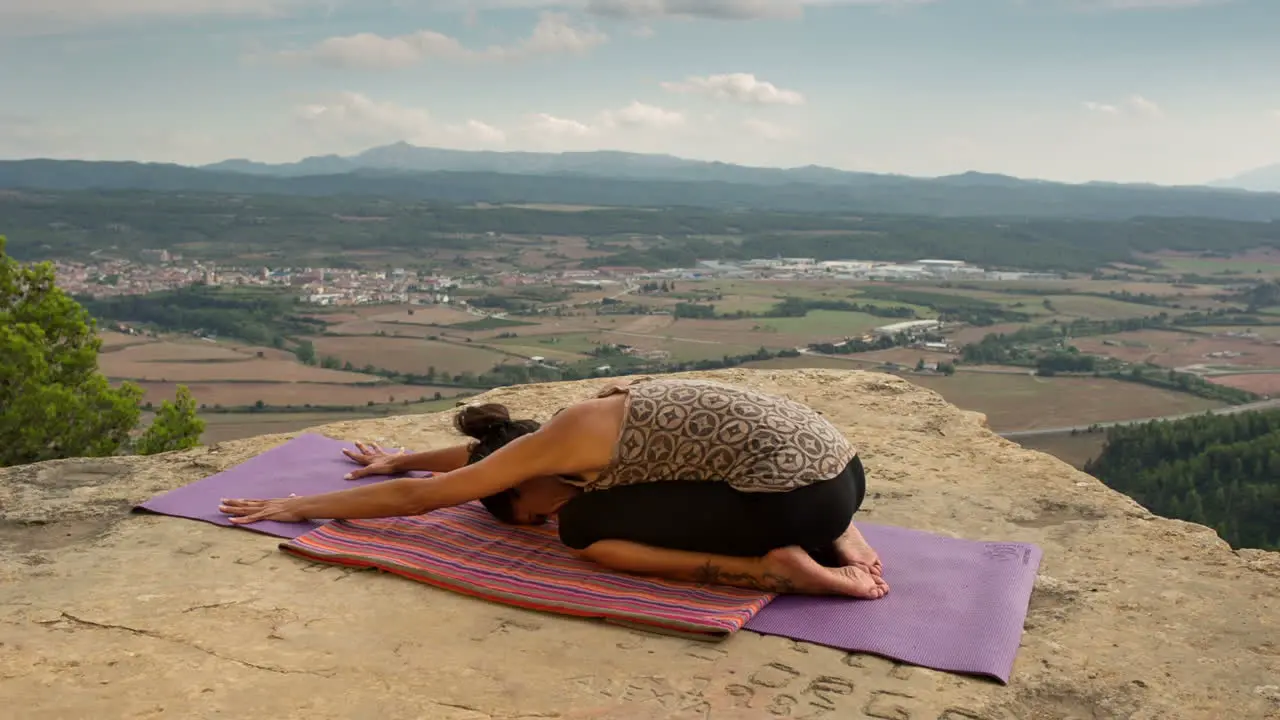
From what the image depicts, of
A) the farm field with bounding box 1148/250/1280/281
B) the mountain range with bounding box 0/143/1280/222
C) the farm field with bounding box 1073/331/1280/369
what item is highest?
the mountain range with bounding box 0/143/1280/222

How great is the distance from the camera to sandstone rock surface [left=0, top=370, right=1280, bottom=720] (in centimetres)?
367

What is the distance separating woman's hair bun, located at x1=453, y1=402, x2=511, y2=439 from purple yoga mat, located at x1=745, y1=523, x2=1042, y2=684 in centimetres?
174

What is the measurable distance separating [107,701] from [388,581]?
1420mm

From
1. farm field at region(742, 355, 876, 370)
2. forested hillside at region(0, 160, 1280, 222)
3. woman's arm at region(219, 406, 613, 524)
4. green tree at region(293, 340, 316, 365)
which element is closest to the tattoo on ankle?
woman's arm at region(219, 406, 613, 524)

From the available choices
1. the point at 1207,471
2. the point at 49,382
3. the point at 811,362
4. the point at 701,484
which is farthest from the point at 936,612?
the point at 811,362

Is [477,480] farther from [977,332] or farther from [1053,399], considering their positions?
[977,332]

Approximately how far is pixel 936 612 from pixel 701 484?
1.18 metres

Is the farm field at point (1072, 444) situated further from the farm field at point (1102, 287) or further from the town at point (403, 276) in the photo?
the farm field at point (1102, 287)

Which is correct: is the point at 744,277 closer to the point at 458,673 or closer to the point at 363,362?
the point at 363,362

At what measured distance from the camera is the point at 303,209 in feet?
255

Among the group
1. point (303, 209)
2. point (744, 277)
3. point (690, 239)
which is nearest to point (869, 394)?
point (744, 277)

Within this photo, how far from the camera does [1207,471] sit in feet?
58.6

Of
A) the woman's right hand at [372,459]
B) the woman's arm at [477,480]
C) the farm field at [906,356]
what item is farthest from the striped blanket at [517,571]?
the farm field at [906,356]

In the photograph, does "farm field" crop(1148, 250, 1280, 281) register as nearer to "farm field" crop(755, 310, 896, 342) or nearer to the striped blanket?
"farm field" crop(755, 310, 896, 342)
